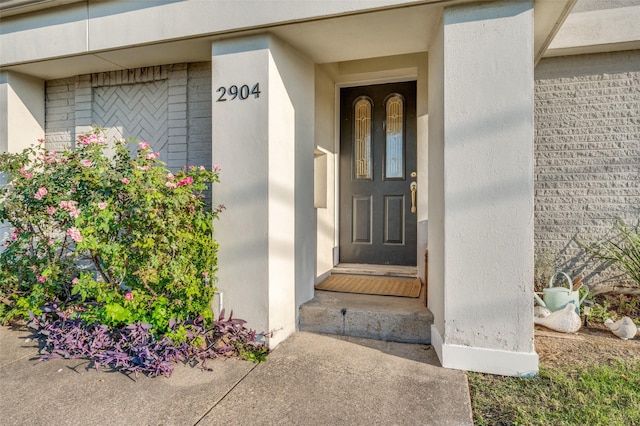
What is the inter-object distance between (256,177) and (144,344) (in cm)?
148

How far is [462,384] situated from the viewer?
2.43 meters

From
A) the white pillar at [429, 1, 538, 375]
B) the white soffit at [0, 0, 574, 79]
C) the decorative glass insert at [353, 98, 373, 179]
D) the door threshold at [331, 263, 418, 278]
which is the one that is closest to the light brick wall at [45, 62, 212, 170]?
the white soffit at [0, 0, 574, 79]

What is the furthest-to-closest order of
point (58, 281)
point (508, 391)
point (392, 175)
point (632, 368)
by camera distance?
point (392, 175) < point (58, 281) < point (632, 368) < point (508, 391)

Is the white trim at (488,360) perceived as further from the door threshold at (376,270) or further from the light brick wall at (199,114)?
the light brick wall at (199,114)

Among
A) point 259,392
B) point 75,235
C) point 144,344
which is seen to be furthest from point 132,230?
point 259,392

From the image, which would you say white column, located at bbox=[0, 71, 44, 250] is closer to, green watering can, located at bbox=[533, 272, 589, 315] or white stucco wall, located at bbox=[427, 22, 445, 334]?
white stucco wall, located at bbox=[427, 22, 445, 334]

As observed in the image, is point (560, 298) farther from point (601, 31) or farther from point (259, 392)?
point (259, 392)

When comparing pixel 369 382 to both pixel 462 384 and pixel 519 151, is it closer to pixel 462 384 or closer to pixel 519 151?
pixel 462 384

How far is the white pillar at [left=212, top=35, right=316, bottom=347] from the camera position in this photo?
301 centimetres

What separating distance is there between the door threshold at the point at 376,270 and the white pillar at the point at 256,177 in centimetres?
123

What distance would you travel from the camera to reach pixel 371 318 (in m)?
3.18

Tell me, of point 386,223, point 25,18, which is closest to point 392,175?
point 386,223

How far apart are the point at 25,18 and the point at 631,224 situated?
6.27 meters

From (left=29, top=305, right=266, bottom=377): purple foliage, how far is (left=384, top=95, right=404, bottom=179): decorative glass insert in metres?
2.46
